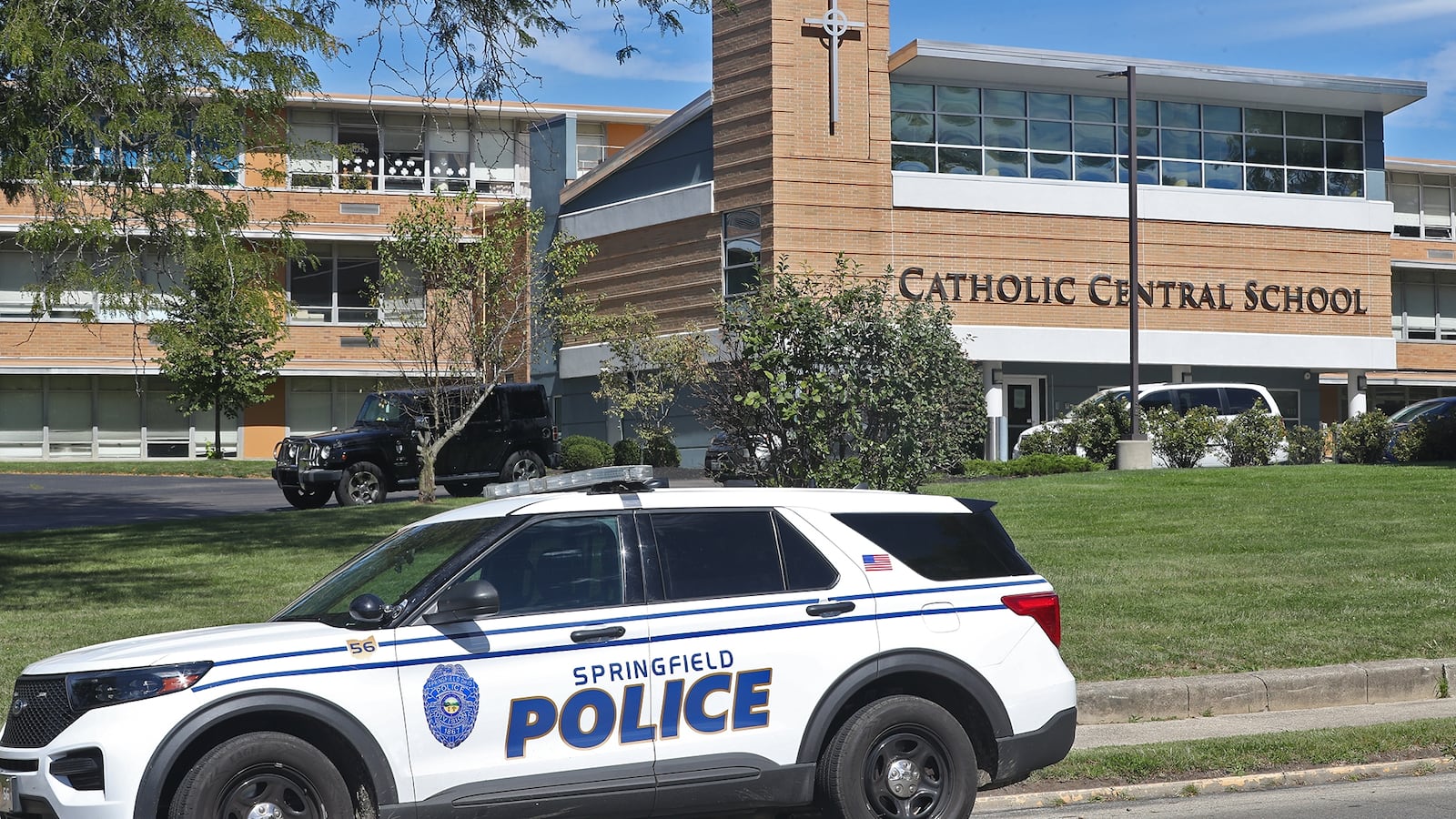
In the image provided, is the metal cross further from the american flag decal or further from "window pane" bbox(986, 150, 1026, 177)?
the american flag decal

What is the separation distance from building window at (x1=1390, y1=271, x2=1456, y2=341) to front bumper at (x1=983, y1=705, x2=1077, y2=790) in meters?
50.6

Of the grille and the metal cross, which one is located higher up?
the metal cross

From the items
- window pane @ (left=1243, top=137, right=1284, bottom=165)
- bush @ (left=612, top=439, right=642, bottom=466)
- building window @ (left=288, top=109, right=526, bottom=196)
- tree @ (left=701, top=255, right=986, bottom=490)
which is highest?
building window @ (left=288, top=109, right=526, bottom=196)

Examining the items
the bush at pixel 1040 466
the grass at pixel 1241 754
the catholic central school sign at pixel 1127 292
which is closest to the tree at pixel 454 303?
the bush at pixel 1040 466

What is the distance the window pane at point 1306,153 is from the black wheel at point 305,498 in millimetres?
28128

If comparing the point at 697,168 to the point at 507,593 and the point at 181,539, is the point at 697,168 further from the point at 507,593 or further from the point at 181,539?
the point at 507,593

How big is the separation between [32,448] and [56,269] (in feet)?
115

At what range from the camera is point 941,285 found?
35.0m

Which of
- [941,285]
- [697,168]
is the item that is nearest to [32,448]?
[697,168]

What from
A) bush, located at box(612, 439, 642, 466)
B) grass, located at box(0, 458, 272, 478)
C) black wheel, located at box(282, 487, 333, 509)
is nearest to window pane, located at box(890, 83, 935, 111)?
bush, located at box(612, 439, 642, 466)

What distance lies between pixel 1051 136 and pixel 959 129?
8.68 ft

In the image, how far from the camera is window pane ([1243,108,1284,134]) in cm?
3856

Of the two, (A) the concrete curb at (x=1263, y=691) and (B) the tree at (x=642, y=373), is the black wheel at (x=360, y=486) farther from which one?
(A) the concrete curb at (x=1263, y=691)

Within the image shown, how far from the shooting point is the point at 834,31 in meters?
33.5
